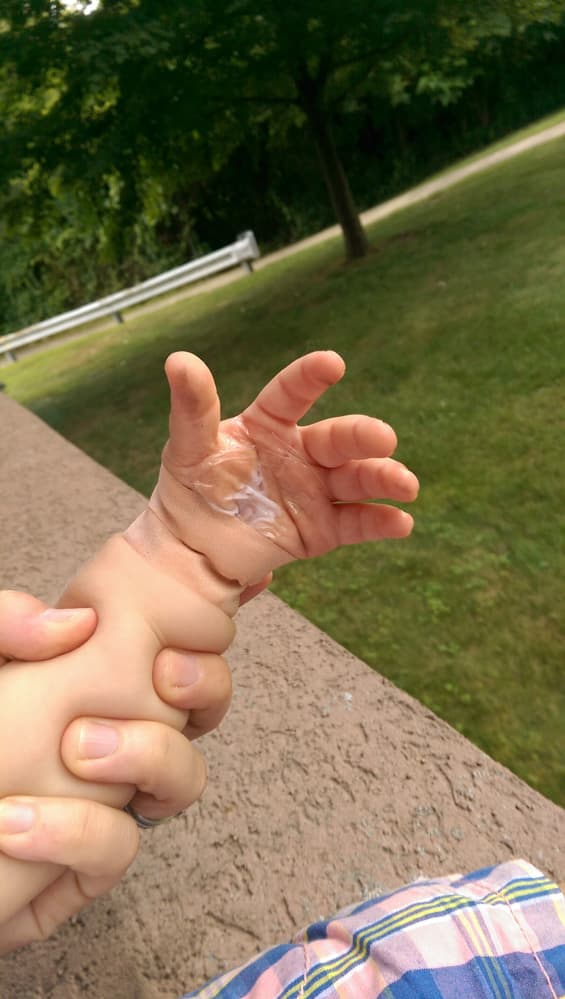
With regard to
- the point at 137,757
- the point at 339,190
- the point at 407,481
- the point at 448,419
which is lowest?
the point at 448,419

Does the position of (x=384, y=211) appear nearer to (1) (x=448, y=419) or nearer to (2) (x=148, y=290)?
(2) (x=148, y=290)

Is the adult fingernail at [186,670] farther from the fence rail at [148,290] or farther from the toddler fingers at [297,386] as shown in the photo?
the fence rail at [148,290]

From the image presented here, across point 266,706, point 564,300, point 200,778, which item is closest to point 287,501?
point 200,778

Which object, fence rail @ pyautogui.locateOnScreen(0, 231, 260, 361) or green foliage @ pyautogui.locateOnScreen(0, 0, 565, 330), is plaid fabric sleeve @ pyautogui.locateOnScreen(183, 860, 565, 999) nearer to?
green foliage @ pyautogui.locateOnScreen(0, 0, 565, 330)

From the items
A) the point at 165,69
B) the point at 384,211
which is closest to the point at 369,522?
the point at 165,69

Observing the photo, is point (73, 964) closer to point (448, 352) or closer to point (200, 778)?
point (200, 778)

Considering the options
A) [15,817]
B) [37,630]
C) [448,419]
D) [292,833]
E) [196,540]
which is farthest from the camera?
[448,419]

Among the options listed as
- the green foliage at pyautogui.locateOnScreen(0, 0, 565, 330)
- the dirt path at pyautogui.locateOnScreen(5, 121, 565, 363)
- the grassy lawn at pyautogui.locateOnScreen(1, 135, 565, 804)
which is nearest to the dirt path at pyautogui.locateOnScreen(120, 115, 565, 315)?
the dirt path at pyautogui.locateOnScreen(5, 121, 565, 363)

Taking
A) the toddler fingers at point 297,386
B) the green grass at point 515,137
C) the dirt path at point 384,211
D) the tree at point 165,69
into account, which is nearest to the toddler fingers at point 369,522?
the toddler fingers at point 297,386
